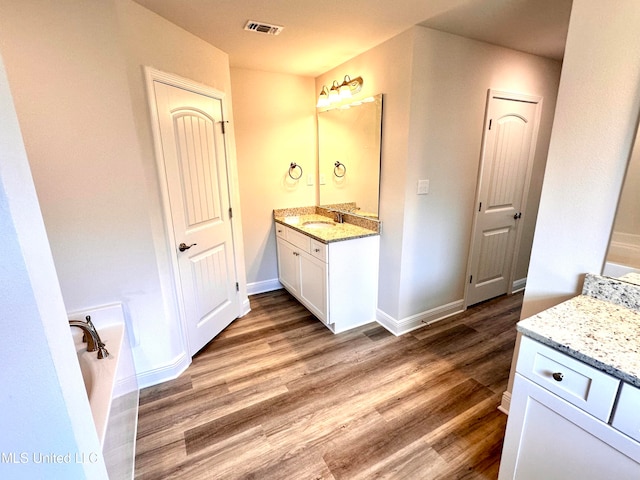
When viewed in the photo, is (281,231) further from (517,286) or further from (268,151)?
(517,286)

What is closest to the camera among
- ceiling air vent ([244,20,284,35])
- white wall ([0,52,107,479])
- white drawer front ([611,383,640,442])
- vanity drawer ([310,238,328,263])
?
white wall ([0,52,107,479])

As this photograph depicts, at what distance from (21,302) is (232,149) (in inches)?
88.3

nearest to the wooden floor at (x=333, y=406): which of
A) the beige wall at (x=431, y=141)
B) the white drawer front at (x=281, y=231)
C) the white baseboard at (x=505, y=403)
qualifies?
the white baseboard at (x=505, y=403)

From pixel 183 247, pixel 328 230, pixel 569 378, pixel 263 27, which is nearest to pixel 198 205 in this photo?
pixel 183 247

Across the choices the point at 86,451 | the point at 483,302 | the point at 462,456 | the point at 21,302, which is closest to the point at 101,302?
the point at 86,451

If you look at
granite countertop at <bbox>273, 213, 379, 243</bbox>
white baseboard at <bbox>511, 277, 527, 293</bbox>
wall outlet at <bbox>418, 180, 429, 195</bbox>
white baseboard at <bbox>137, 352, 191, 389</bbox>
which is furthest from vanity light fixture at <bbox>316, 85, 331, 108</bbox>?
white baseboard at <bbox>511, 277, 527, 293</bbox>

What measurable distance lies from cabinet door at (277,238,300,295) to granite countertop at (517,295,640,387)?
2.15 meters

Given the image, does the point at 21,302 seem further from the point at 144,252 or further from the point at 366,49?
the point at 366,49

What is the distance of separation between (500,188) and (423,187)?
101 centimetres

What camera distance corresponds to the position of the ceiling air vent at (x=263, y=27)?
1989 millimetres

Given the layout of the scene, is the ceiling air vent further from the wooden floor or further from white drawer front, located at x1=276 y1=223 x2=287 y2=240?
the wooden floor

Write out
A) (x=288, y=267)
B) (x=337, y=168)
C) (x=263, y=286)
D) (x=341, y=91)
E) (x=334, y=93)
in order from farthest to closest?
(x=263, y=286)
(x=288, y=267)
(x=337, y=168)
(x=334, y=93)
(x=341, y=91)

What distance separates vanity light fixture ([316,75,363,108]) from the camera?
263 centimetres

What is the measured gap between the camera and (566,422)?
1018mm
